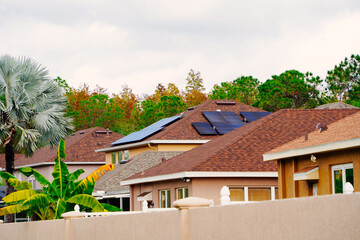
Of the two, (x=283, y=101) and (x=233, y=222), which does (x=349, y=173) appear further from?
(x=283, y=101)

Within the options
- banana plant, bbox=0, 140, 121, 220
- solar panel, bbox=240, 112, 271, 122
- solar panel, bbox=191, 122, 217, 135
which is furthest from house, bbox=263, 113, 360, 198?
solar panel, bbox=240, 112, 271, 122

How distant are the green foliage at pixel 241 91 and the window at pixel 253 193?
47161mm

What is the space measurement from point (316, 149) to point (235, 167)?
7128 mm

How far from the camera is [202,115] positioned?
4278 cm

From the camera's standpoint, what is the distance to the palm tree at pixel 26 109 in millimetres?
33188

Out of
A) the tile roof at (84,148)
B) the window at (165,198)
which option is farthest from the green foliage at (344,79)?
the window at (165,198)

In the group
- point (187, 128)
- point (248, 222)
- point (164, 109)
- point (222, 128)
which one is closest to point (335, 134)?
point (248, 222)

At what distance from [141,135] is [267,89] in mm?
30457

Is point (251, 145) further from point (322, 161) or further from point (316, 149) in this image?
point (316, 149)

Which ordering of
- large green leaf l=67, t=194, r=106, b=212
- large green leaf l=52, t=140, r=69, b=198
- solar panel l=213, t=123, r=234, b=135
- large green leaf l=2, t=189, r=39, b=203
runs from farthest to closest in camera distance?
solar panel l=213, t=123, r=234, b=135
large green leaf l=52, t=140, r=69, b=198
large green leaf l=2, t=189, r=39, b=203
large green leaf l=67, t=194, r=106, b=212

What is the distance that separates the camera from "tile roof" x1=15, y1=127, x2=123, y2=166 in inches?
2210

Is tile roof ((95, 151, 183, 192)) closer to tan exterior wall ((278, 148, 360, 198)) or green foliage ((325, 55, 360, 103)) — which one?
tan exterior wall ((278, 148, 360, 198))

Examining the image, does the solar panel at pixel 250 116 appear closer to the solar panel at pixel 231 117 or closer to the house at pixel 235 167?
the solar panel at pixel 231 117

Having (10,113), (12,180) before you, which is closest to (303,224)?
(12,180)
